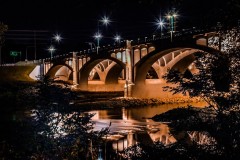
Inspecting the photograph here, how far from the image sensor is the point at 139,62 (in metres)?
51.7

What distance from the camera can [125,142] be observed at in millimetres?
22984

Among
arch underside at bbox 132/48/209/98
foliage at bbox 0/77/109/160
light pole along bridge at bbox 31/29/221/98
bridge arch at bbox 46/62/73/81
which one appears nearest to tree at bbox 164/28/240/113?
foliage at bbox 0/77/109/160

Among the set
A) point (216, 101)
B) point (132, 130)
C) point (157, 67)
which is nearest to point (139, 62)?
point (157, 67)

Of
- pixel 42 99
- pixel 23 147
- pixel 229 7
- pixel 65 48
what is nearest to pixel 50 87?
pixel 42 99

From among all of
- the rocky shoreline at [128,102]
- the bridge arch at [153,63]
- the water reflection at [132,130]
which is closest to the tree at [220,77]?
the water reflection at [132,130]

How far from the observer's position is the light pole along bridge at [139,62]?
42.1 m

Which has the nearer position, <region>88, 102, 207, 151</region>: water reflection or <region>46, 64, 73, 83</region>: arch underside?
<region>88, 102, 207, 151</region>: water reflection

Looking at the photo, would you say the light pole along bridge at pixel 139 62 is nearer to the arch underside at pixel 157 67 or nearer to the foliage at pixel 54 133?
the arch underside at pixel 157 67

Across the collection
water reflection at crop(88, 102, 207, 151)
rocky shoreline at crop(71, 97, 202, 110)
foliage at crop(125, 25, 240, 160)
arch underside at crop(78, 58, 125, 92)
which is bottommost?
water reflection at crop(88, 102, 207, 151)

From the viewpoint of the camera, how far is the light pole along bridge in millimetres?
42125

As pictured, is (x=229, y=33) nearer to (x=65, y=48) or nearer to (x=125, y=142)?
(x=125, y=142)

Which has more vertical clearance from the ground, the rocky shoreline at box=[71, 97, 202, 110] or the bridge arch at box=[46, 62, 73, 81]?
the bridge arch at box=[46, 62, 73, 81]

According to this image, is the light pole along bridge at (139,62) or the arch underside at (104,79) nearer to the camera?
the light pole along bridge at (139,62)

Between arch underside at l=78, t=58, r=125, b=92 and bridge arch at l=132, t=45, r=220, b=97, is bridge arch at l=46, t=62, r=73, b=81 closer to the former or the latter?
arch underside at l=78, t=58, r=125, b=92
